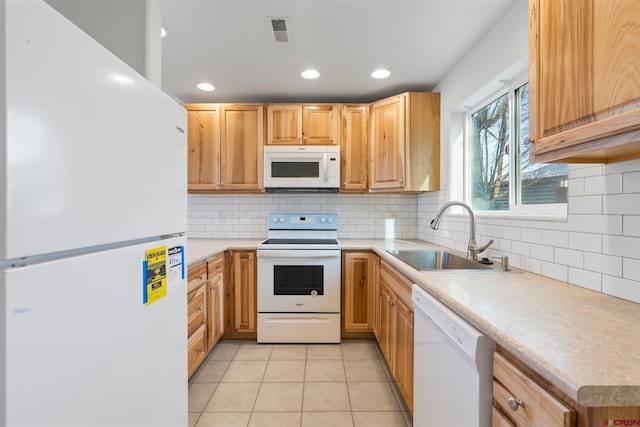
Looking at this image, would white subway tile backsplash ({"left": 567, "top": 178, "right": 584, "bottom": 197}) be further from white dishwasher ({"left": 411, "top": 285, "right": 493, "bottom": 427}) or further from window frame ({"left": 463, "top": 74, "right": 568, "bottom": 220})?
white dishwasher ({"left": 411, "top": 285, "right": 493, "bottom": 427})

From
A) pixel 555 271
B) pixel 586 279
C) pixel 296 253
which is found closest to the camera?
pixel 586 279

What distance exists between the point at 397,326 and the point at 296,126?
1983 millimetres

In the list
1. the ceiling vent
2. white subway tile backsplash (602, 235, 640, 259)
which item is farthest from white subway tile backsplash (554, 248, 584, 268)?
the ceiling vent

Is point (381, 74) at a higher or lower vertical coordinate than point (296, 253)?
higher

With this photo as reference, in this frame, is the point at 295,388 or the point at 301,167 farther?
the point at 301,167

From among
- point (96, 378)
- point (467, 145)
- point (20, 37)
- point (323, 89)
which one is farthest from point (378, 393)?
point (323, 89)

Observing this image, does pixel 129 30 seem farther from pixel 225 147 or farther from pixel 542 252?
pixel 542 252

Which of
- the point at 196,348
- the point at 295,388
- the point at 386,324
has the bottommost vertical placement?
the point at 295,388

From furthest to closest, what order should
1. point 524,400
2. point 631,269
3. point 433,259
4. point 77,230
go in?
point 433,259 → point 631,269 → point 524,400 → point 77,230

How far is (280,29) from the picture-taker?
1.87 m

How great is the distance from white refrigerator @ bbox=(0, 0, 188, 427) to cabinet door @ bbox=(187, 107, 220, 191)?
6.69ft

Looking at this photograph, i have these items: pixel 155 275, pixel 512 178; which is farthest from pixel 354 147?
pixel 155 275

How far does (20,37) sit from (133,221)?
0.43m

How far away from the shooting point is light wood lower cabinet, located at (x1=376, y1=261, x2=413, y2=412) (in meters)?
1.64
